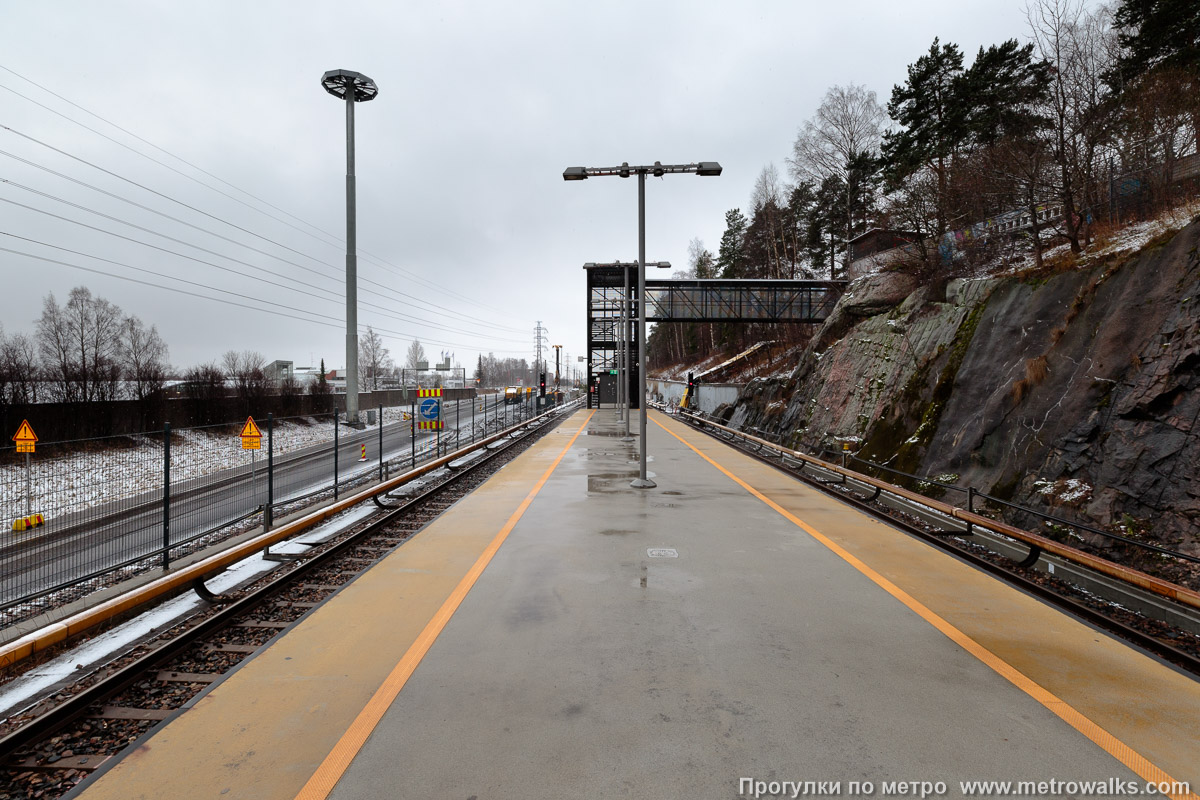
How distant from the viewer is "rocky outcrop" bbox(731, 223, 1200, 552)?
7238 mm

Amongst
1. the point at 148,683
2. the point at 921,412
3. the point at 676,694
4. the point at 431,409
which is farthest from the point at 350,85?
the point at 676,694

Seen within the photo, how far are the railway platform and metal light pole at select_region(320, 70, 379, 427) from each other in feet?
98.1

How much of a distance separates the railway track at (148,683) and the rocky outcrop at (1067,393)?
9821 millimetres

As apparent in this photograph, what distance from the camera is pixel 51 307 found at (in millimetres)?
36969

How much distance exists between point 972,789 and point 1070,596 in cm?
456

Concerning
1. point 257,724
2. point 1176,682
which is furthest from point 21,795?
point 1176,682

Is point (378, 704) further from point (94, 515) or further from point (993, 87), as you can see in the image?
point (993, 87)

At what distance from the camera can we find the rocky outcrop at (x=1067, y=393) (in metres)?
7.24

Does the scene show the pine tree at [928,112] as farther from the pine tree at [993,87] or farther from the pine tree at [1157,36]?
the pine tree at [1157,36]

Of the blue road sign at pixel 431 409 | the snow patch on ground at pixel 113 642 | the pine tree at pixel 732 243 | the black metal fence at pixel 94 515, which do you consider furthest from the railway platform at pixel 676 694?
the pine tree at pixel 732 243

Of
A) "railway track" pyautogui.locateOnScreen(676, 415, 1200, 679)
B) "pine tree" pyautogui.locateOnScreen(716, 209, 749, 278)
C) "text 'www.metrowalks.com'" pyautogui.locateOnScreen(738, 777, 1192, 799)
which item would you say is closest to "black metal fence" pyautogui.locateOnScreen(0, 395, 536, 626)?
"text 'www.metrowalks.com'" pyautogui.locateOnScreen(738, 777, 1192, 799)

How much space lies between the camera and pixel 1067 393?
8984 millimetres

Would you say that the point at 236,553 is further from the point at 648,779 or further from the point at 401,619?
the point at 648,779

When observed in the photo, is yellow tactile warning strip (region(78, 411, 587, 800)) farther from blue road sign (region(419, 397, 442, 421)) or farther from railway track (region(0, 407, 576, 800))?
blue road sign (region(419, 397, 442, 421))
